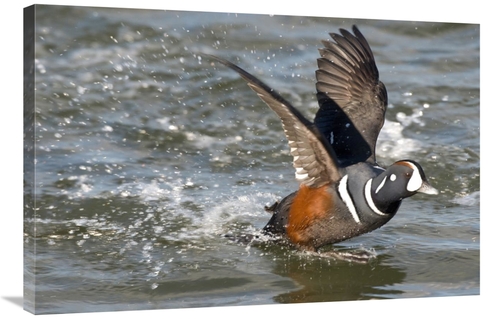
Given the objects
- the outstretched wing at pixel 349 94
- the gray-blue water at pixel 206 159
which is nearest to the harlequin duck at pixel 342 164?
the outstretched wing at pixel 349 94

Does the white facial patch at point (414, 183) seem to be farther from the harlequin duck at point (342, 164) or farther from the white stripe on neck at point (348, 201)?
the white stripe on neck at point (348, 201)

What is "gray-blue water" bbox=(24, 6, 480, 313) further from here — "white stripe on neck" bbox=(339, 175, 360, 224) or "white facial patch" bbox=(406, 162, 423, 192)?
"white facial patch" bbox=(406, 162, 423, 192)

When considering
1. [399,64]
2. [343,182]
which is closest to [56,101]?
Result: [343,182]

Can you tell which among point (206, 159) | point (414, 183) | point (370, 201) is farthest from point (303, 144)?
point (206, 159)

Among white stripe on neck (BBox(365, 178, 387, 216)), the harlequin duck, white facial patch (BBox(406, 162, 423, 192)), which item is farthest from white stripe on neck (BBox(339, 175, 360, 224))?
white facial patch (BBox(406, 162, 423, 192))

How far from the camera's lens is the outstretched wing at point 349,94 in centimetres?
762

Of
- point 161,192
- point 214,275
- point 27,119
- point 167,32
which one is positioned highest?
point 167,32

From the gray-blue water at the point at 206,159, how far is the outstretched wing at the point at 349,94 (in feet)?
0.48

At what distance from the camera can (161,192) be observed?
24.2ft

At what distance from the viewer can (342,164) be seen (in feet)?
24.2

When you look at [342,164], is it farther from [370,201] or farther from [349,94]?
[349,94]

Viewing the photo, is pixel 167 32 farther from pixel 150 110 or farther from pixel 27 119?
pixel 27 119

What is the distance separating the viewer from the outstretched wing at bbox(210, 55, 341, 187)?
6.52 metres

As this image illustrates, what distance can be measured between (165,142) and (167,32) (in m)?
0.82
